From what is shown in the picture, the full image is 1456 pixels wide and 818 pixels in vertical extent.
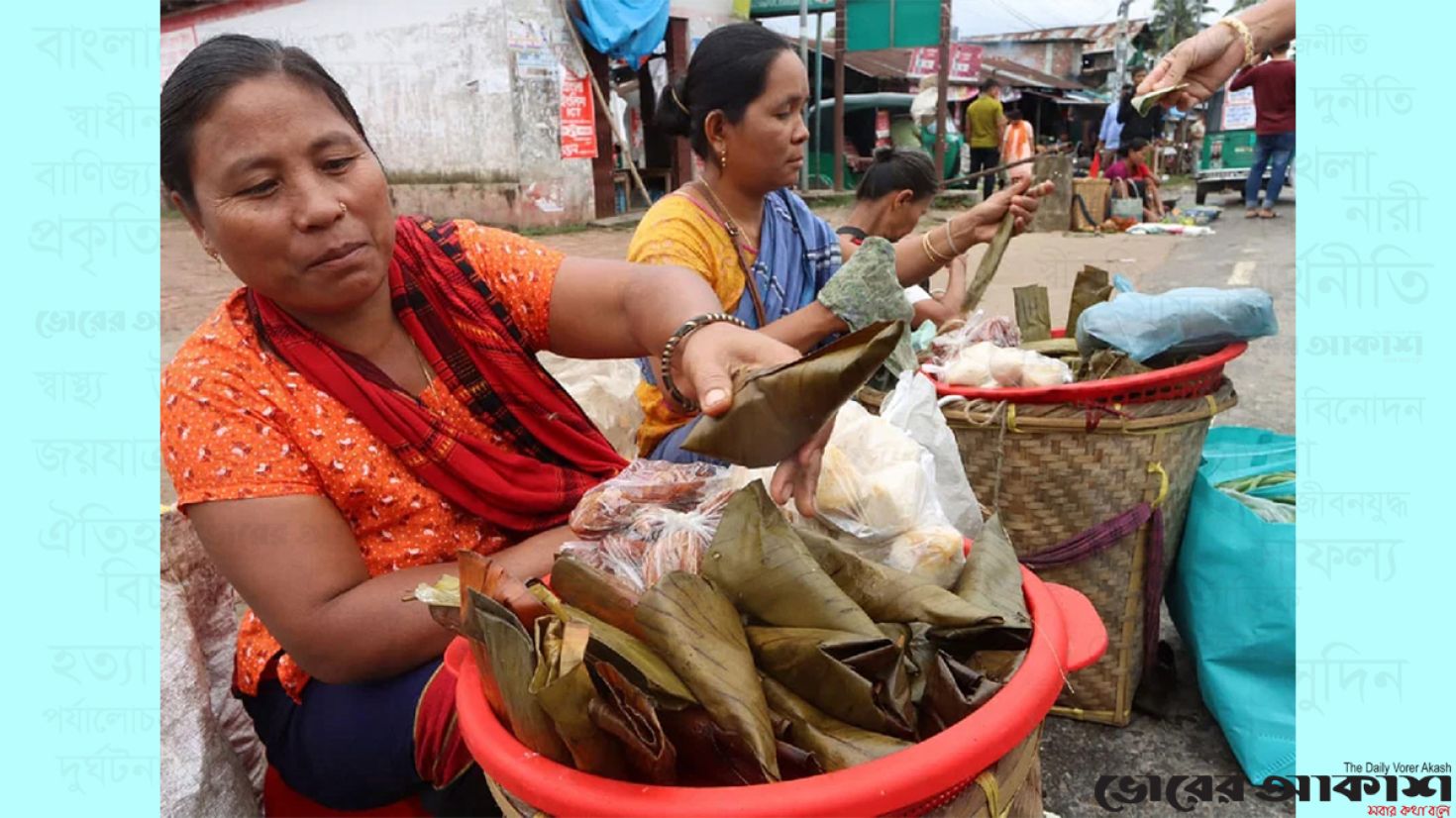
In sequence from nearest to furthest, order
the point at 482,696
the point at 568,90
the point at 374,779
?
the point at 482,696 → the point at 374,779 → the point at 568,90

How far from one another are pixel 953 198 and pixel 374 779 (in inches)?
583

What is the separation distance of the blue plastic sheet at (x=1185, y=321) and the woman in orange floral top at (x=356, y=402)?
1.24 meters

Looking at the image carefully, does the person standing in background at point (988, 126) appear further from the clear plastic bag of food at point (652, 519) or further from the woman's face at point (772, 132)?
the clear plastic bag of food at point (652, 519)

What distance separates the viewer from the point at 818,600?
98 cm

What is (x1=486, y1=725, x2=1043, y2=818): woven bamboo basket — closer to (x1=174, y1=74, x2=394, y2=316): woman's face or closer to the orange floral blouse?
the orange floral blouse

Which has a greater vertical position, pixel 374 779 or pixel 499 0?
pixel 499 0

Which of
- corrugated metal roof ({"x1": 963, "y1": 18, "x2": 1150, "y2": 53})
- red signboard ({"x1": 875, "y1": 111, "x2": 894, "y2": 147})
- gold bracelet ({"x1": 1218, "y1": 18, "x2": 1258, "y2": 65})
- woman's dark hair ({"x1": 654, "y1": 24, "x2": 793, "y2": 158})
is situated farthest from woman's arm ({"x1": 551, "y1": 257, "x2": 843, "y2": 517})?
corrugated metal roof ({"x1": 963, "y1": 18, "x2": 1150, "y2": 53})

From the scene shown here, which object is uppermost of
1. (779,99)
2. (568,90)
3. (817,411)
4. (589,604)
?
(568,90)

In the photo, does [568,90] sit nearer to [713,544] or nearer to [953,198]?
[953,198]

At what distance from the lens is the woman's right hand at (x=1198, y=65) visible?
2.53 m

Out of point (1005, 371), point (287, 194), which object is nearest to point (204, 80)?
point (287, 194)

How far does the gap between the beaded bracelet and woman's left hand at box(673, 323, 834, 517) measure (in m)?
0.01

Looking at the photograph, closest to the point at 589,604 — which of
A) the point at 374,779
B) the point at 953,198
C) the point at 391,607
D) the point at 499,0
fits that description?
the point at 391,607

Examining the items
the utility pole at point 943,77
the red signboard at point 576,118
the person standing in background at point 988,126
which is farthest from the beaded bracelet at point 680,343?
the person standing in background at point 988,126
